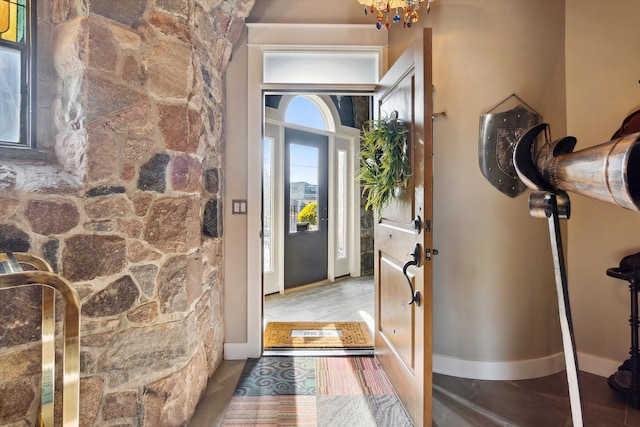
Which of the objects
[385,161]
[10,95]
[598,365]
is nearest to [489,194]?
[385,161]

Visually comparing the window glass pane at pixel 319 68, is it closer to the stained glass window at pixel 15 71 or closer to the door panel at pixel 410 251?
the door panel at pixel 410 251

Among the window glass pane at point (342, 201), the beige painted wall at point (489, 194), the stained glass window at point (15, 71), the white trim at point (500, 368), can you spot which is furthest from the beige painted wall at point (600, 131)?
the stained glass window at point (15, 71)

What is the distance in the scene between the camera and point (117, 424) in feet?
4.66

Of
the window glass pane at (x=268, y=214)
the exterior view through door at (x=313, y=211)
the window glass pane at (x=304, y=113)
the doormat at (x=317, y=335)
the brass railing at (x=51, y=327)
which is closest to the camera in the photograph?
the brass railing at (x=51, y=327)

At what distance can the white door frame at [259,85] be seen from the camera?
2.33 meters

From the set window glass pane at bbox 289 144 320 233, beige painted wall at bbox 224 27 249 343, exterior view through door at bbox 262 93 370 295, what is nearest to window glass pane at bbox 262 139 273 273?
exterior view through door at bbox 262 93 370 295

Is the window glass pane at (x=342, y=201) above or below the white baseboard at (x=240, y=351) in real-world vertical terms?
above

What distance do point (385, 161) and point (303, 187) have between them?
2.62m

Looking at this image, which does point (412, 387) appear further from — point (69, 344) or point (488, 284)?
point (69, 344)

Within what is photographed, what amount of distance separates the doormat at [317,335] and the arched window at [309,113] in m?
2.69

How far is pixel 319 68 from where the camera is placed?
2396 millimetres

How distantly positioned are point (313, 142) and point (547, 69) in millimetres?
2894

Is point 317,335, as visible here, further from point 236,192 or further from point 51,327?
point 51,327

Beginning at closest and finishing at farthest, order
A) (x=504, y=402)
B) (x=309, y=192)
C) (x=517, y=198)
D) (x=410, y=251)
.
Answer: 1. (x=410, y=251)
2. (x=504, y=402)
3. (x=517, y=198)
4. (x=309, y=192)
